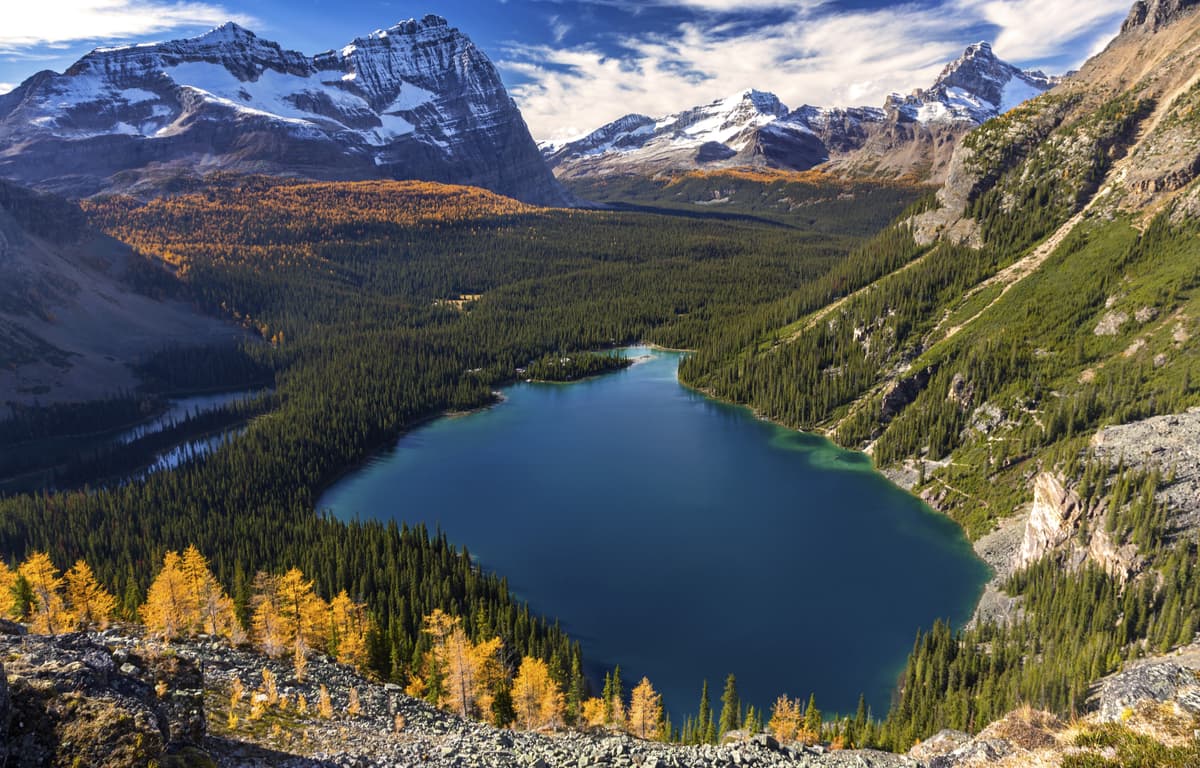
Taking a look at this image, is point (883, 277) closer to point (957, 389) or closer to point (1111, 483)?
point (957, 389)

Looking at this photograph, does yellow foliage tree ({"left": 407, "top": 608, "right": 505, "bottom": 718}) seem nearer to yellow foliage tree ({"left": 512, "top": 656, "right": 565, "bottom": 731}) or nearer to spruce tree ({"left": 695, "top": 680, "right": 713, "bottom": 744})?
yellow foliage tree ({"left": 512, "top": 656, "right": 565, "bottom": 731})

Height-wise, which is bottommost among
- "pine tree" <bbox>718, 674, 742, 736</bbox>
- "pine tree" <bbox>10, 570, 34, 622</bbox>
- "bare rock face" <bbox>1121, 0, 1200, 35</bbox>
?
"pine tree" <bbox>718, 674, 742, 736</bbox>

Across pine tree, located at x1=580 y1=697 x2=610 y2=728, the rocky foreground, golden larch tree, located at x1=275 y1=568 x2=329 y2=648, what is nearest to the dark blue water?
pine tree, located at x1=580 y1=697 x2=610 y2=728

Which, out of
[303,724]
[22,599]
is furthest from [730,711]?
[22,599]

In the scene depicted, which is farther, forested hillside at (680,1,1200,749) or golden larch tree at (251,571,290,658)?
forested hillside at (680,1,1200,749)

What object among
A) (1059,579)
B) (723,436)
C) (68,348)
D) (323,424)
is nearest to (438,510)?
(323,424)

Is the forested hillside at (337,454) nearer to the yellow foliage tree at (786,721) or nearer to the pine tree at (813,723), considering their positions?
the yellow foliage tree at (786,721)

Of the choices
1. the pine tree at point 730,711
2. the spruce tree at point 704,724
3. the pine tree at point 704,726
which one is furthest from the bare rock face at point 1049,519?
the pine tree at point 704,726
